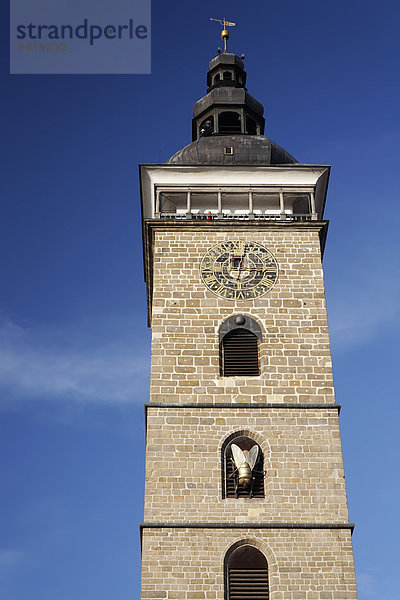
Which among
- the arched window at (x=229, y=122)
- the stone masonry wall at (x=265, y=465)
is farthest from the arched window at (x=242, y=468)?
the arched window at (x=229, y=122)

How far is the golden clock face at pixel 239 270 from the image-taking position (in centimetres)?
2664

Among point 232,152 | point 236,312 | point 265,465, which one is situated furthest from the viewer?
point 232,152

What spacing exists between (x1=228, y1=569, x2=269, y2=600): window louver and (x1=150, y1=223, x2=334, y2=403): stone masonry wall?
154 inches

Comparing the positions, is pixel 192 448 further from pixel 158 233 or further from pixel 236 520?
pixel 158 233

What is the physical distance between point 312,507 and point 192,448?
282 centimetres

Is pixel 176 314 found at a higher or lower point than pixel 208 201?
lower

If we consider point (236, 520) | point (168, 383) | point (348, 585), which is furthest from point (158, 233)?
point (348, 585)

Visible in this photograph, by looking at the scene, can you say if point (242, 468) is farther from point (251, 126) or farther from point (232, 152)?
point (251, 126)

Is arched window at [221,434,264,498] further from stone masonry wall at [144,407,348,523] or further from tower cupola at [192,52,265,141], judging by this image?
tower cupola at [192,52,265,141]

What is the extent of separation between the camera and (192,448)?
24109 millimetres

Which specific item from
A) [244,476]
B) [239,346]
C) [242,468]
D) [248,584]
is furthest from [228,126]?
[248,584]

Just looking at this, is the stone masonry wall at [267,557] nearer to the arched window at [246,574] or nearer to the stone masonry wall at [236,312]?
the arched window at [246,574]

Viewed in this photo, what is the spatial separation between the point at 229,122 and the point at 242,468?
1179 cm

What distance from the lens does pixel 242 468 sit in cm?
2373
